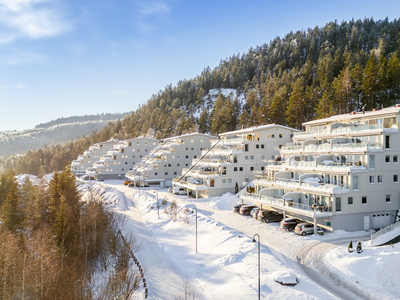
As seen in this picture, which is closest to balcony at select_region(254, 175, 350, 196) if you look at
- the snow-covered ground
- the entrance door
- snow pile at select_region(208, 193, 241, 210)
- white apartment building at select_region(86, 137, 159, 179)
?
the entrance door

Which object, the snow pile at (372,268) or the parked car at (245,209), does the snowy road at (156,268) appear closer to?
the snow pile at (372,268)

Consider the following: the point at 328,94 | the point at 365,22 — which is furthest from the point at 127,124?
the point at 365,22

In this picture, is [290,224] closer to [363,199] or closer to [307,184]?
[307,184]

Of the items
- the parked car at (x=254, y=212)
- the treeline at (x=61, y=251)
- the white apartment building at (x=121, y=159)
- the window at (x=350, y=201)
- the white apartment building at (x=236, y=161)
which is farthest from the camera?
the white apartment building at (x=121, y=159)

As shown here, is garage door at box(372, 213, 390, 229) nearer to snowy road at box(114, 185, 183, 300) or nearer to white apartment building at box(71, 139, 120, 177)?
snowy road at box(114, 185, 183, 300)

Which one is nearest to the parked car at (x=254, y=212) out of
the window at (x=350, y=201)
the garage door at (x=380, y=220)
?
the window at (x=350, y=201)

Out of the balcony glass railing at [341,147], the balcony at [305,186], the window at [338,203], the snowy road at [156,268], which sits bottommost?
the snowy road at [156,268]

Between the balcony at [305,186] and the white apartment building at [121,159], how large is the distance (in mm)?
68049

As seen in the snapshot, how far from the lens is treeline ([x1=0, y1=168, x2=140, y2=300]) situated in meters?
20.4

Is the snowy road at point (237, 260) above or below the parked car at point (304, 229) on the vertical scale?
below

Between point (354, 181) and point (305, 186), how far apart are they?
5176mm

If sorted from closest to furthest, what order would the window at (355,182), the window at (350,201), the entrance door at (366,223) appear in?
the window at (350,201) < the window at (355,182) < the entrance door at (366,223)

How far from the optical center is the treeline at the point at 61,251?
20406mm

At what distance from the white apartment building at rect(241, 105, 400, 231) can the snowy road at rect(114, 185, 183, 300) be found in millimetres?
15599
